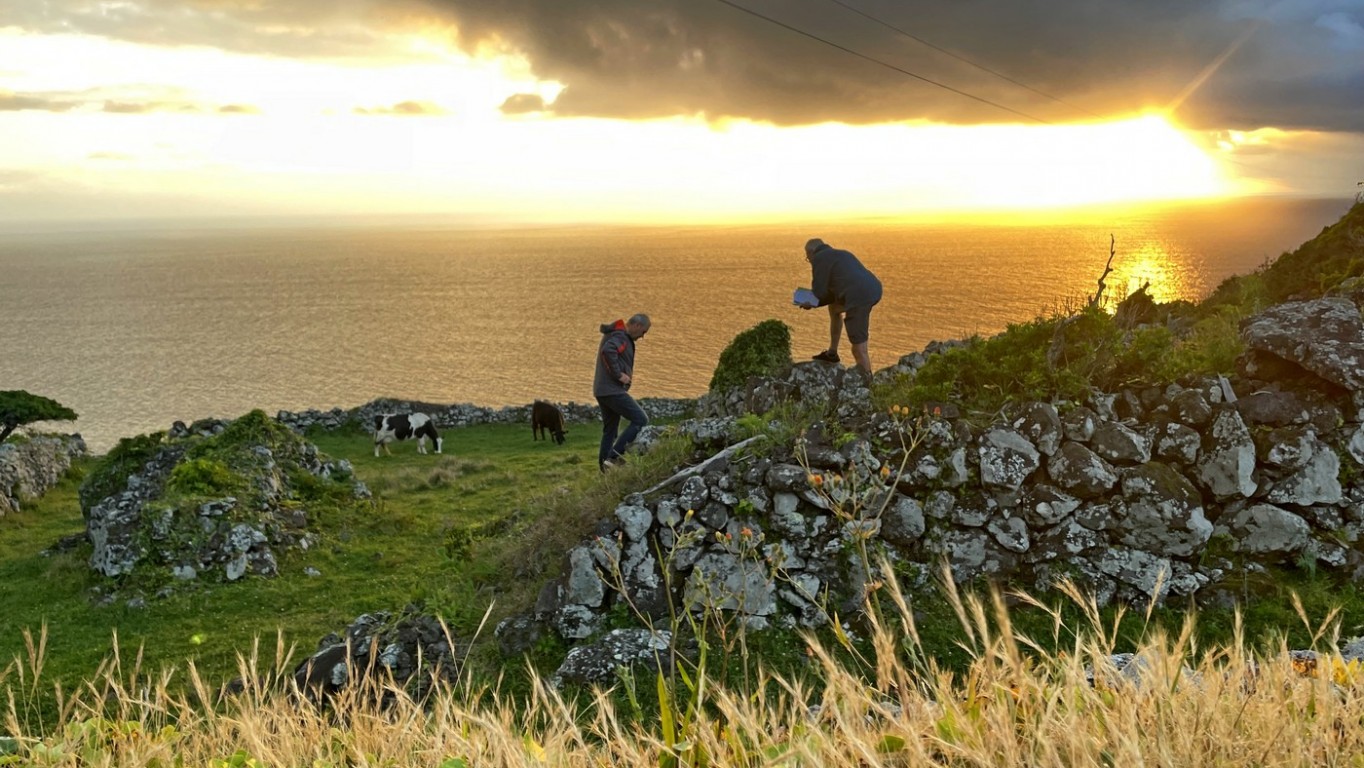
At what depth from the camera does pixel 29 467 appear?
2339 centimetres

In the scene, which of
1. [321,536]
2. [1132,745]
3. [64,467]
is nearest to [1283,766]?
[1132,745]

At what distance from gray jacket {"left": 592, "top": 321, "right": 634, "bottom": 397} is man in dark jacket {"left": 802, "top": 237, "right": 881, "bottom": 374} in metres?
3.39

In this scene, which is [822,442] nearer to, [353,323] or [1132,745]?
[1132,745]

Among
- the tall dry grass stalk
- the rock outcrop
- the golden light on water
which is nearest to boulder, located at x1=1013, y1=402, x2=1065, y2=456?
the tall dry grass stalk

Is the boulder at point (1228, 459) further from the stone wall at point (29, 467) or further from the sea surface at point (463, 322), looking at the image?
the stone wall at point (29, 467)

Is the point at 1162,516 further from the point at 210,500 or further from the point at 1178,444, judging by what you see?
the point at 210,500

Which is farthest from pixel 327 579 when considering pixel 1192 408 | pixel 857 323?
pixel 1192 408

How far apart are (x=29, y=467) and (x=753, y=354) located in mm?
19926

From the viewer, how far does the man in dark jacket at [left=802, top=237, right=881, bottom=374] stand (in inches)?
515

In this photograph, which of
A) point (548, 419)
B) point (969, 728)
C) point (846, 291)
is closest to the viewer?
point (969, 728)

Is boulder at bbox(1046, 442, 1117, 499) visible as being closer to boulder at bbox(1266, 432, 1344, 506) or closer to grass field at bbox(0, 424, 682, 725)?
boulder at bbox(1266, 432, 1344, 506)

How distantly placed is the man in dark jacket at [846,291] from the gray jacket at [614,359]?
339cm

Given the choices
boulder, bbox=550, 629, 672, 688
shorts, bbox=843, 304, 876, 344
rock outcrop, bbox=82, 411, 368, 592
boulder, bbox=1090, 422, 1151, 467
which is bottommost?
rock outcrop, bbox=82, 411, 368, 592

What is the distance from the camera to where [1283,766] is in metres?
2.84
